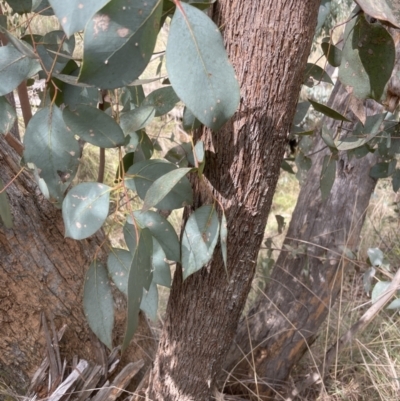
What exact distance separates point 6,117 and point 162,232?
20 cm

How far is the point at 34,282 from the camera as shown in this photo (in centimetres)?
76

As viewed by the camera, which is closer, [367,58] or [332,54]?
[367,58]

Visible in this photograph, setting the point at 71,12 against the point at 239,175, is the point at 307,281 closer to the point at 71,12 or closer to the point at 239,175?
the point at 239,175

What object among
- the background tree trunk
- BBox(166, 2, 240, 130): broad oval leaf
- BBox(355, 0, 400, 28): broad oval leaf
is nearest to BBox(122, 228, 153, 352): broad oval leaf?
BBox(166, 2, 240, 130): broad oval leaf

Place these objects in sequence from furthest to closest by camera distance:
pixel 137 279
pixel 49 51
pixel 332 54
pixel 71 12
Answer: pixel 332 54 < pixel 49 51 < pixel 137 279 < pixel 71 12

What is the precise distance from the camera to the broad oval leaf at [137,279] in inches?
15.7

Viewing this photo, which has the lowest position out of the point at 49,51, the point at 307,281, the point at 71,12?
the point at 307,281

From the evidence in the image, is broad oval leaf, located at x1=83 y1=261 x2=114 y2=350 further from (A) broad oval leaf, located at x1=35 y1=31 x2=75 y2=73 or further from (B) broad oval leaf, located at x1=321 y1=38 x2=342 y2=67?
(B) broad oval leaf, located at x1=321 y1=38 x2=342 y2=67

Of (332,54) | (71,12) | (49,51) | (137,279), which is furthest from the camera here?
(332,54)

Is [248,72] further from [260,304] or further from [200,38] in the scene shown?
[260,304]

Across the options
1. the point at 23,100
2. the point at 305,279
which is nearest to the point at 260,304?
the point at 305,279

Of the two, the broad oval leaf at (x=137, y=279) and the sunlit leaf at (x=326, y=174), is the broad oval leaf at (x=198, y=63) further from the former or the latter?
the sunlit leaf at (x=326, y=174)

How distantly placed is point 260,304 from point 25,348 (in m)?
0.60

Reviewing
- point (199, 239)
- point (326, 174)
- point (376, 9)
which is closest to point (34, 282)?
point (199, 239)
